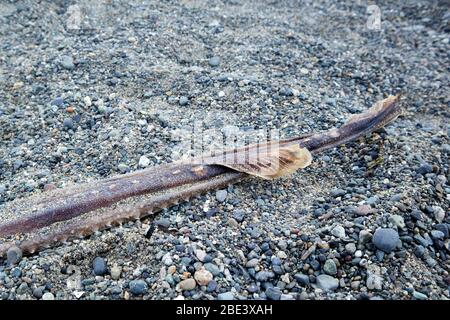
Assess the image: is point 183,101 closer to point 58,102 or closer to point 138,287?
point 58,102

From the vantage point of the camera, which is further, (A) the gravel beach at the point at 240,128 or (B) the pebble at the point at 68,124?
(B) the pebble at the point at 68,124

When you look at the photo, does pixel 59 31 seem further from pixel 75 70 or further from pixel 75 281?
pixel 75 281

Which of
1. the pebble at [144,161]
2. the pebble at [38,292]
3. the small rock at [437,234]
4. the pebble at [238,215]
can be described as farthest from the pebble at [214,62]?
the pebble at [38,292]

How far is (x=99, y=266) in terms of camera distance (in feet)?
7.83

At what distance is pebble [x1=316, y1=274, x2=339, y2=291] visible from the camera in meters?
2.31

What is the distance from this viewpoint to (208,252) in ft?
7.97

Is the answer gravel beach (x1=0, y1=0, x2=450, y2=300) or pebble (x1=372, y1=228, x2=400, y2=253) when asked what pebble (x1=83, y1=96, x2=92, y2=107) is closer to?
gravel beach (x1=0, y1=0, x2=450, y2=300)

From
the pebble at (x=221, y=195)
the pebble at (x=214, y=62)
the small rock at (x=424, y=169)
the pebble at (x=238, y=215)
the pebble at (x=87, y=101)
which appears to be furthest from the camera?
the pebble at (x=214, y=62)

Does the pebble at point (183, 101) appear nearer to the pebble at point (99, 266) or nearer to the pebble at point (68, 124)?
the pebble at point (68, 124)

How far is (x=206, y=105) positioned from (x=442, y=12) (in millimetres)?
3114

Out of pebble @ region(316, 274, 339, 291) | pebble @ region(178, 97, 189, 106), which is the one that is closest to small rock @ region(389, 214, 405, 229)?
pebble @ region(316, 274, 339, 291)

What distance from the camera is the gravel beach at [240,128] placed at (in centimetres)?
235

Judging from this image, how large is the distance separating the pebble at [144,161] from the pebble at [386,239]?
1449mm
